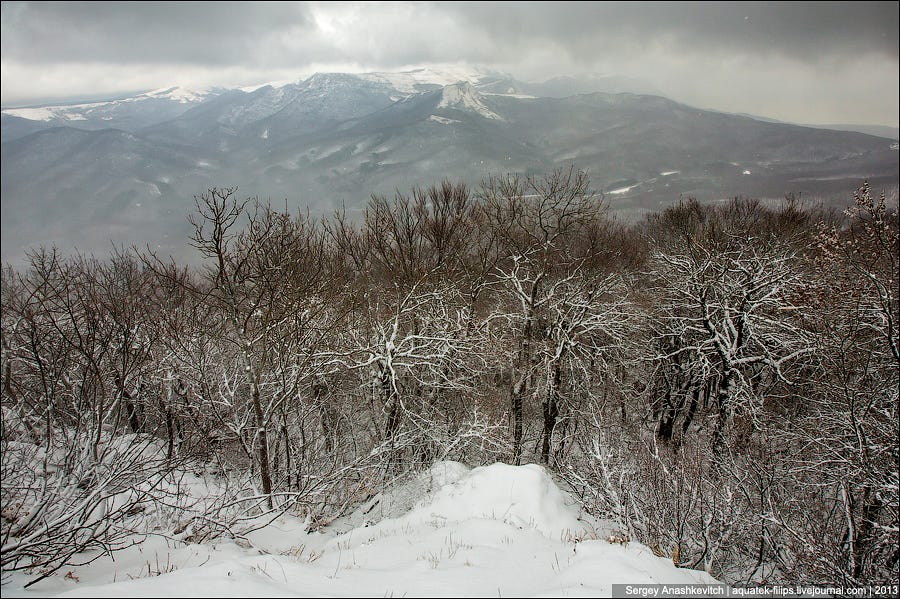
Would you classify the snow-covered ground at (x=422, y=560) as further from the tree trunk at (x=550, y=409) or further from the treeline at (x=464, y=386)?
the tree trunk at (x=550, y=409)

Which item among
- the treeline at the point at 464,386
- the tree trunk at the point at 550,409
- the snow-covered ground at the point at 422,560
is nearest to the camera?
the snow-covered ground at the point at 422,560

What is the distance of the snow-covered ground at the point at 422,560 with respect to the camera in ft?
15.9

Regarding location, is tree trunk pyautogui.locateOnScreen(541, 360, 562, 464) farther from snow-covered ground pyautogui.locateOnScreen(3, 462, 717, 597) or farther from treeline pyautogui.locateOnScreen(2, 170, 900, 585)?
snow-covered ground pyautogui.locateOnScreen(3, 462, 717, 597)

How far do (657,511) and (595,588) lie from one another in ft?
13.7

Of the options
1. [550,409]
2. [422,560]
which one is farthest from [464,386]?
[422,560]

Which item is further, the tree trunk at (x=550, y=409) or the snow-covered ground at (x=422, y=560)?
the tree trunk at (x=550, y=409)

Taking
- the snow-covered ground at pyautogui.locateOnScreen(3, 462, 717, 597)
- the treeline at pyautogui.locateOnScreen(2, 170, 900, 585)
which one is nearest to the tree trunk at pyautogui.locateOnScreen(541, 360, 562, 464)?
the treeline at pyautogui.locateOnScreen(2, 170, 900, 585)

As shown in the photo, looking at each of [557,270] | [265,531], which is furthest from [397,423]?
[557,270]

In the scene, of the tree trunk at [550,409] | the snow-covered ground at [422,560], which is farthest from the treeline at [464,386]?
the snow-covered ground at [422,560]

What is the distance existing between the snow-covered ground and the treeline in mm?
663

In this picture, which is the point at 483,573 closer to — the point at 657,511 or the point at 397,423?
the point at 657,511

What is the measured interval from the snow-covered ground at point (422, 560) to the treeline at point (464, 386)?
663 mm

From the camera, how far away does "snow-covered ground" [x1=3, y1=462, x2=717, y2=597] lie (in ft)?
15.9

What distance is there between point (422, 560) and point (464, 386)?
7.89 metres
